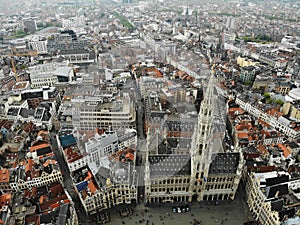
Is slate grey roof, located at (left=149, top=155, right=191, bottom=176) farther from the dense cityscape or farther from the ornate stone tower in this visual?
the ornate stone tower

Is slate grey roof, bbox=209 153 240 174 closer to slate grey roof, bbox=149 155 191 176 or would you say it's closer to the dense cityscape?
the dense cityscape

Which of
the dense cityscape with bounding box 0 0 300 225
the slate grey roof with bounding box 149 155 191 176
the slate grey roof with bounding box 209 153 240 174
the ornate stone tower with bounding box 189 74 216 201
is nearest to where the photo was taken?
the ornate stone tower with bounding box 189 74 216 201

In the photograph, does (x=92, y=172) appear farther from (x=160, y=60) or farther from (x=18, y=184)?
(x=160, y=60)

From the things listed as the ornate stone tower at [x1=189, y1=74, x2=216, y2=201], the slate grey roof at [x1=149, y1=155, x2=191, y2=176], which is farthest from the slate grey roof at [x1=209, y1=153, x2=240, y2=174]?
the slate grey roof at [x1=149, y1=155, x2=191, y2=176]

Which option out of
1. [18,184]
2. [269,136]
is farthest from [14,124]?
[269,136]

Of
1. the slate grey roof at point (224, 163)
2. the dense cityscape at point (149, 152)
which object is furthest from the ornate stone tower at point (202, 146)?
the slate grey roof at point (224, 163)

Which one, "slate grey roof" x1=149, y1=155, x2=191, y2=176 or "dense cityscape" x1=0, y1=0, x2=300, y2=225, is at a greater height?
"slate grey roof" x1=149, y1=155, x2=191, y2=176

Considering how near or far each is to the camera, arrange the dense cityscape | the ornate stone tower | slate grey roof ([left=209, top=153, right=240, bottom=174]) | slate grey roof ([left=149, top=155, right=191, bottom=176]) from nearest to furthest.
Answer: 1. the ornate stone tower
2. the dense cityscape
3. slate grey roof ([left=149, top=155, right=191, bottom=176])
4. slate grey roof ([left=209, top=153, right=240, bottom=174])

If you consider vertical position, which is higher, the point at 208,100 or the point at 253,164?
the point at 208,100

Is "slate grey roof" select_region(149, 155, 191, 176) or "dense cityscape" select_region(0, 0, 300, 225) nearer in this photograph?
"dense cityscape" select_region(0, 0, 300, 225)
